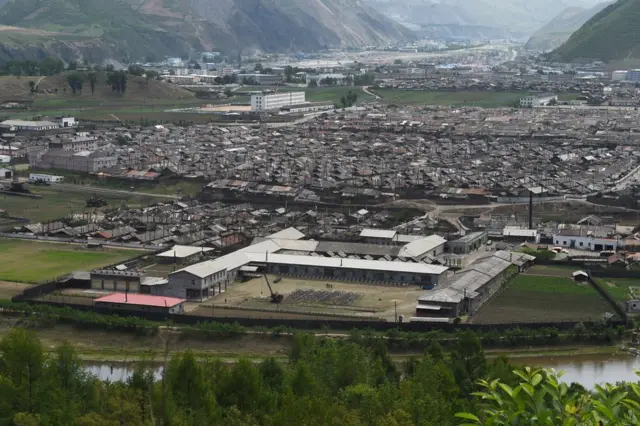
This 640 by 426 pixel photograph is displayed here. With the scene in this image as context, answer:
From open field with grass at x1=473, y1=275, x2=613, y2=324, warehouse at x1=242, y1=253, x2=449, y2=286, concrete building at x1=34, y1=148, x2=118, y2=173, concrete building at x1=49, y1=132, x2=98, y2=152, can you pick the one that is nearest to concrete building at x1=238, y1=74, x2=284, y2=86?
concrete building at x1=49, y1=132, x2=98, y2=152

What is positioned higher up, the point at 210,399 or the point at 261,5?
the point at 261,5

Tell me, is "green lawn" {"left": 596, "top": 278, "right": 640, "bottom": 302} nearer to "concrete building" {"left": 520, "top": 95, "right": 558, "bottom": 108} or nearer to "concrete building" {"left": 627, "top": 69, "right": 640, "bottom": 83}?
"concrete building" {"left": 520, "top": 95, "right": 558, "bottom": 108}

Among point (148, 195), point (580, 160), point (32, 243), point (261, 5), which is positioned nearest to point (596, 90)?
point (580, 160)

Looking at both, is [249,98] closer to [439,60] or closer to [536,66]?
[536,66]

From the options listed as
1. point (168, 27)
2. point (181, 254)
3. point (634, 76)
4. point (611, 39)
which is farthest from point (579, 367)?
point (168, 27)

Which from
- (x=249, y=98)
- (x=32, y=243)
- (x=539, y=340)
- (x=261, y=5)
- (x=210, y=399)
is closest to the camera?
(x=210, y=399)

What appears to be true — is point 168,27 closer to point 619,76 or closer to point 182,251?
point 619,76

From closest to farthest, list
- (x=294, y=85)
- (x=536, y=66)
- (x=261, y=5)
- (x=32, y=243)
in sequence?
(x=32, y=243)
(x=294, y=85)
(x=536, y=66)
(x=261, y=5)
